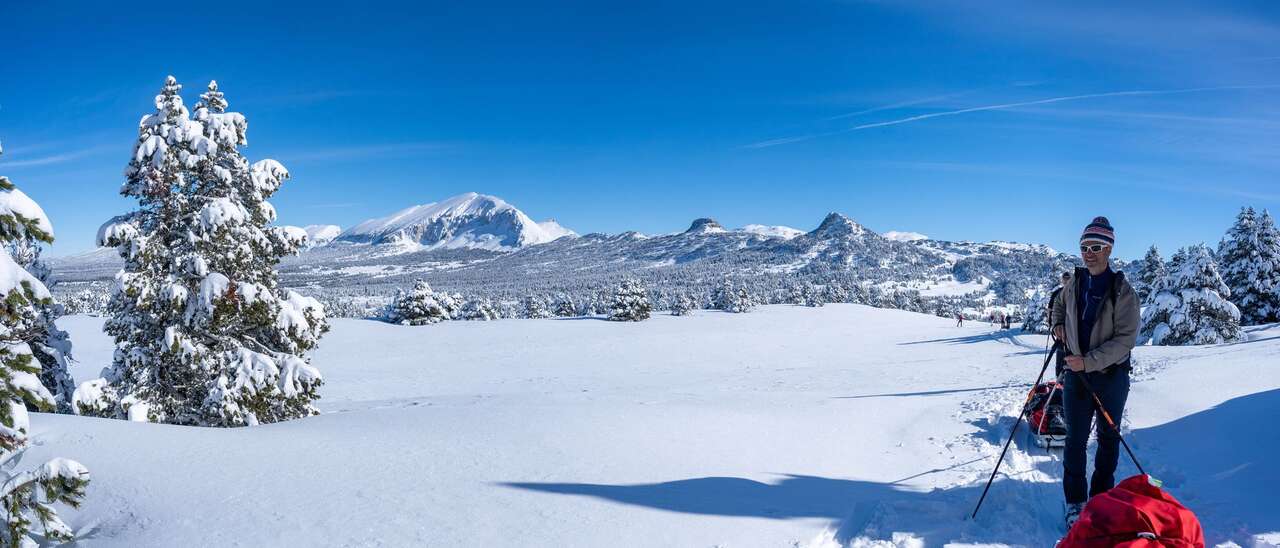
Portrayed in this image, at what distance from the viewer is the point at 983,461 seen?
6734 mm

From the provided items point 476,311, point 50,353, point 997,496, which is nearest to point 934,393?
point 997,496

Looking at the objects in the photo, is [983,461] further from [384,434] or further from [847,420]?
[384,434]

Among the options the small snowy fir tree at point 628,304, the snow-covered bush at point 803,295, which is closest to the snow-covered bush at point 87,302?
the small snowy fir tree at point 628,304

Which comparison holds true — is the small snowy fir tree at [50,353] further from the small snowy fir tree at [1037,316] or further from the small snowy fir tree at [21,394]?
the small snowy fir tree at [1037,316]

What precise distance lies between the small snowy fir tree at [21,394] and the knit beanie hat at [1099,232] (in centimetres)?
771

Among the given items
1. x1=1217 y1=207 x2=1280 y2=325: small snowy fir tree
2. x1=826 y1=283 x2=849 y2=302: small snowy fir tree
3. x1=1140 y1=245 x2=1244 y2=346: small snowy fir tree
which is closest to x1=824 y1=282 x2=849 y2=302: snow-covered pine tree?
x1=826 y1=283 x2=849 y2=302: small snowy fir tree

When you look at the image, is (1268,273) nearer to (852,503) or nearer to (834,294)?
(852,503)

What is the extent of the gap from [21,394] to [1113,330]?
333 inches

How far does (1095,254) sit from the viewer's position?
4.58m

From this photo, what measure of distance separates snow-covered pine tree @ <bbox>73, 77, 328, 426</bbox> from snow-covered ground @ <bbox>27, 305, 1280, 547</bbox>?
2.17 meters

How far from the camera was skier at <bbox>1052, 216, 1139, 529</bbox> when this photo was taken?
14.7ft

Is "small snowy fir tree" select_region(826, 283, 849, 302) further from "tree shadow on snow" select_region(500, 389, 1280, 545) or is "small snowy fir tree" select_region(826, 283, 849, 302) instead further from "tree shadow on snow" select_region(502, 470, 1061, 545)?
"tree shadow on snow" select_region(502, 470, 1061, 545)

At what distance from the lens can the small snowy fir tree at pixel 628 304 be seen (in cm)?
5259

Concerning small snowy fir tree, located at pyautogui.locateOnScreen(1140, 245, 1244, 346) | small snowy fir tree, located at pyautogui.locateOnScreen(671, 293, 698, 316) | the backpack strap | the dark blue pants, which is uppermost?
the backpack strap
